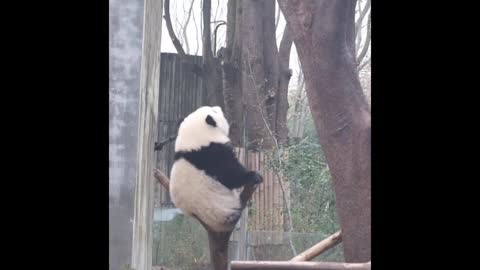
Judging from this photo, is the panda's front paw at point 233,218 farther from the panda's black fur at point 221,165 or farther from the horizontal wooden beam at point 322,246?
the horizontal wooden beam at point 322,246

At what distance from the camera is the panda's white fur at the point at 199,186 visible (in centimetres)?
244

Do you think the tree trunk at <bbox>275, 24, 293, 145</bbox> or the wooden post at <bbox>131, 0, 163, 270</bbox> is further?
the tree trunk at <bbox>275, 24, 293, 145</bbox>

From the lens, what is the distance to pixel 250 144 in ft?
8.50

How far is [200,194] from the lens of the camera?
8.00 feet

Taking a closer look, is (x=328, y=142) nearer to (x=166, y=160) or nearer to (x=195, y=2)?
(x=166, y=160)

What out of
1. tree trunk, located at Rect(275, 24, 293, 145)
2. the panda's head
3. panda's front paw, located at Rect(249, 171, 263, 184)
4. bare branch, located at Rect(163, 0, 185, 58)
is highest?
bare branch, located at Rect(163, 0, 185, 58)

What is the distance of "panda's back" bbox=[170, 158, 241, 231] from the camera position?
2.44 m

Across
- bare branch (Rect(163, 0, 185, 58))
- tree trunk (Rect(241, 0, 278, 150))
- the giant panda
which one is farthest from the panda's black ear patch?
bare branch (Rect(163, 0, 185, 58))

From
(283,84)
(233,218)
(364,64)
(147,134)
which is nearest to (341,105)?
(364,64)

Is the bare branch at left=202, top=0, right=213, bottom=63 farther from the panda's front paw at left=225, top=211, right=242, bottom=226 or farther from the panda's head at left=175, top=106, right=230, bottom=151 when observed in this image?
the panda's front paw at left=225, top=211, right=242, bottom=226

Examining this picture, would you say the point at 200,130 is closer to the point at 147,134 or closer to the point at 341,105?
the point at 147,134

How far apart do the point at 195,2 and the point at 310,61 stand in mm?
712
